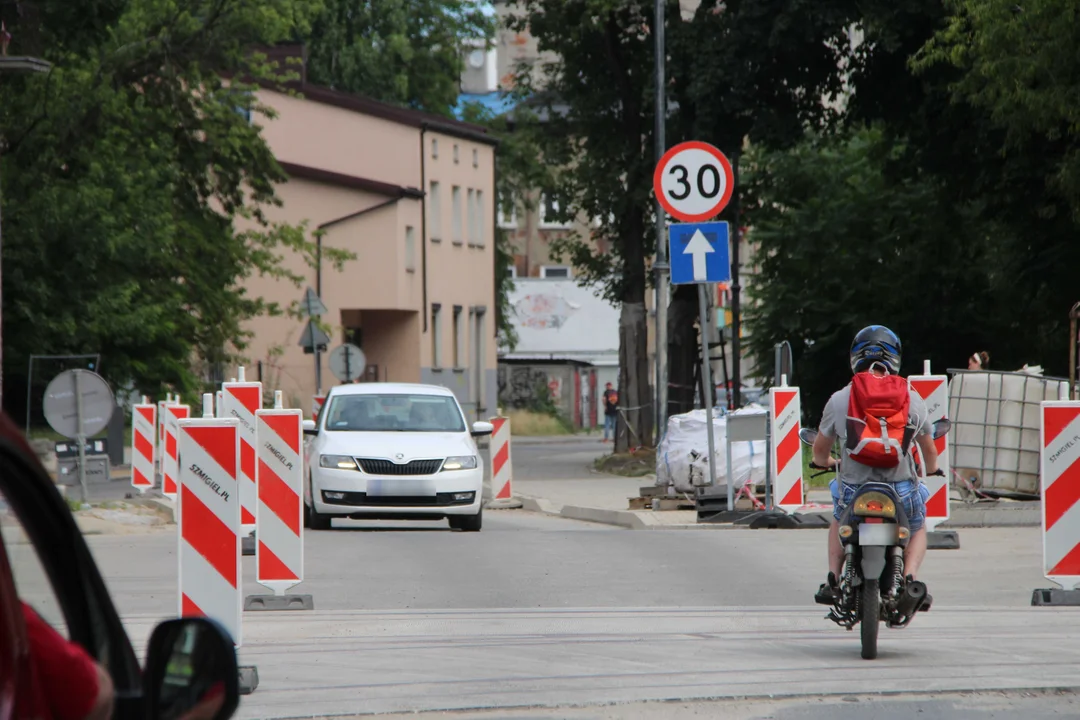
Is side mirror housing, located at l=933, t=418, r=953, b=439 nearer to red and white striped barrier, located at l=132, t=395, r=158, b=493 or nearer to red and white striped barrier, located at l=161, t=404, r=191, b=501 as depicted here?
red and white striped barrier, located at l=161, t=404, r=191, b=501

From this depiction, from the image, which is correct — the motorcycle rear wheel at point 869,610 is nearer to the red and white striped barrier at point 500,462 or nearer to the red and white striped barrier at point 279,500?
the red and white striped barrier at point 279,500

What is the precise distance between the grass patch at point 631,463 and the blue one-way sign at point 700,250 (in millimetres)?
14017

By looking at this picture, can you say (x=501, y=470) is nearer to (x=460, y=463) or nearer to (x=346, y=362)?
(x=460, y=463)

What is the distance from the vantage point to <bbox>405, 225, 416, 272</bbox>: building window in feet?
207

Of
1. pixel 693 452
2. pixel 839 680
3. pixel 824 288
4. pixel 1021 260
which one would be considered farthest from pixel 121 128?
pixel 839 680

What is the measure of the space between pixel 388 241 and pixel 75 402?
1496 inches

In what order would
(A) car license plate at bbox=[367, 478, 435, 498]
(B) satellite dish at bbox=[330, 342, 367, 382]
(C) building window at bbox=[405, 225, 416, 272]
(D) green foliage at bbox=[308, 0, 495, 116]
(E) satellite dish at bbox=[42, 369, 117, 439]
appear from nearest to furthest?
(A) car license plate at bbox=[367, 478, 435, 498] → (E) satellite dish at bbox=[42, 369, 117, 439] → (B) satellite dish at bbox=[330, 342, 367, 382] → (C) building window at bbox=[405, 225, 416, 272] → (D) green foliage at bbox=[308, 0, 495, 116]

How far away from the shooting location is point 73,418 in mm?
23938

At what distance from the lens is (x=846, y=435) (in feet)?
33.0

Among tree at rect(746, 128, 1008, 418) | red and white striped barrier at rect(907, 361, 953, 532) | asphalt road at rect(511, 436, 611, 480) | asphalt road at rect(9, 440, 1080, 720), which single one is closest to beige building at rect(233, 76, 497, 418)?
asphalt road at rect(511, 436, 611, 480)

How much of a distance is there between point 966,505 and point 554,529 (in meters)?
4.26

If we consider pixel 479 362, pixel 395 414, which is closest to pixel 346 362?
pixel 395 414

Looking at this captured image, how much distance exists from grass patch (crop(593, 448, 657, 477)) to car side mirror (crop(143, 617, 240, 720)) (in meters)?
30.1

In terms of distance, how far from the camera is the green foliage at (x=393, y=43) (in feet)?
216
